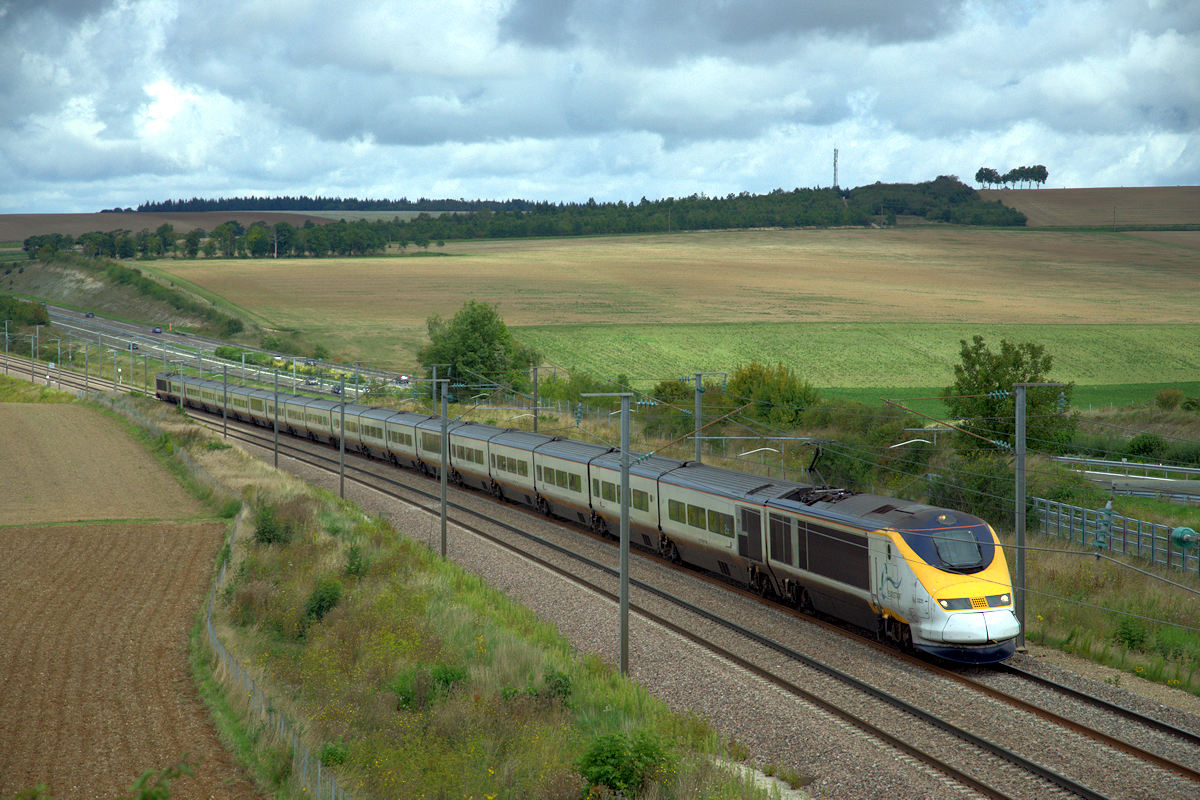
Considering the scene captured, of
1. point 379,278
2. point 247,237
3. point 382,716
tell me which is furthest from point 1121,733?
point 247,237

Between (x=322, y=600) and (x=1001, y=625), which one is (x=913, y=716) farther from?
(x=322, y=600)

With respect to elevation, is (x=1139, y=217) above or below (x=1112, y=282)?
above

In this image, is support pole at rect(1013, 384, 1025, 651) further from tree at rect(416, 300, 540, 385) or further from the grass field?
tree at rect(416, 300, 540, 385)

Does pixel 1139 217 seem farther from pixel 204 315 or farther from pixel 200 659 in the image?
pixel 200 659

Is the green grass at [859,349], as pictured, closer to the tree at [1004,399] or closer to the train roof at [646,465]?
the tree at [1004,399]

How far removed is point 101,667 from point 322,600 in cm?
504

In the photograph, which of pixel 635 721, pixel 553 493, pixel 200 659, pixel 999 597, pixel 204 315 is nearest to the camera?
pixel 635 721

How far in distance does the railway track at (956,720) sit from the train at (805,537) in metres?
0.81

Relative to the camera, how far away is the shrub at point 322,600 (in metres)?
24.1

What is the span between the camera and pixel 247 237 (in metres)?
167

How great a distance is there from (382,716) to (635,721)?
13.8ft

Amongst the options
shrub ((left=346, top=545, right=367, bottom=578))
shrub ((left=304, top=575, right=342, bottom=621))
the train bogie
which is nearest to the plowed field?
shrub ((left=304, top=575, right=342, bottom=621))

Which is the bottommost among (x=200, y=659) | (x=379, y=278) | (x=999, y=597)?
(x=200, y=659)

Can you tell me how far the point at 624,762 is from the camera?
12977 millimetres
